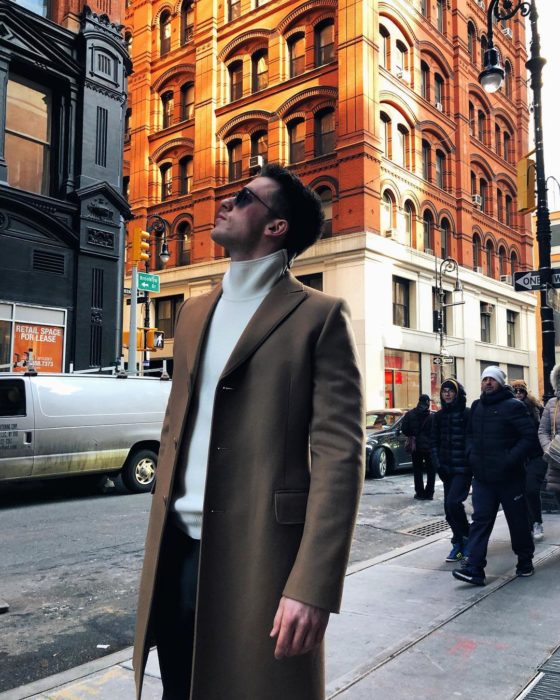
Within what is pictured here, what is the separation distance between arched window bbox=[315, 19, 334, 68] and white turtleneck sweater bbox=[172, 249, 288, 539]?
28.3 m

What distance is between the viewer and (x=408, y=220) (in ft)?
95.2

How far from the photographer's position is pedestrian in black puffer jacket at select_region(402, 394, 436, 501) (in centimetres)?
1156

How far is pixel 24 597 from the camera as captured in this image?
5488 millimetres

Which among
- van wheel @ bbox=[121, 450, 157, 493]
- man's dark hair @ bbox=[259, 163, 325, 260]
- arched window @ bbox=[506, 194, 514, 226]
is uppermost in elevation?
arched window @ bbox=[506, 194, 514, 226]

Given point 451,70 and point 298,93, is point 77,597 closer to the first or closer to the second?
point 298,93

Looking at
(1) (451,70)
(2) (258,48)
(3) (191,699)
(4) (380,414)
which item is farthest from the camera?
(1) (451,70)

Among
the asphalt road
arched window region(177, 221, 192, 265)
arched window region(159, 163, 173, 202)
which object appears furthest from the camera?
arched window region(159, 163, 173, 202)

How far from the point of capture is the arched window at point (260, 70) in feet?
99.0

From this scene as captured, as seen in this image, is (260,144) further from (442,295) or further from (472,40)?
(472,40)

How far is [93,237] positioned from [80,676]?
15.4 metres

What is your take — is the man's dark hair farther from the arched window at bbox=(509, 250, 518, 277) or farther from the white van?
the arched window at bbox=(509, 250, 518, 277)

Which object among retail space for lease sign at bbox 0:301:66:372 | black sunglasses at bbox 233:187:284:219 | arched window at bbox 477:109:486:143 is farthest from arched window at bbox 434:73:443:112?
black sunglasses at bbox 233:187:284:219

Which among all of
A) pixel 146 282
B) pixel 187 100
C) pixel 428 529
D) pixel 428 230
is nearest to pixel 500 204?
pixel 428 230

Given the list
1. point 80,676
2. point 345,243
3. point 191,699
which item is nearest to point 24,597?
point 80,676
